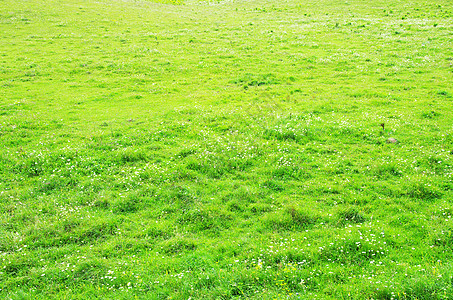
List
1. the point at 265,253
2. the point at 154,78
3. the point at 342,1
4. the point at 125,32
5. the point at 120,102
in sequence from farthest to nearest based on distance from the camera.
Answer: the point at 342,1 → the point at 125,32 → the point at 154,78 → the point at 120,102 → the point at 265,253

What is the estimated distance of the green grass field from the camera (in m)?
7.18

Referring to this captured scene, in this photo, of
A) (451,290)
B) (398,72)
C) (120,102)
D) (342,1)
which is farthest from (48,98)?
(342,1)

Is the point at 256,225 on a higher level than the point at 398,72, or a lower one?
lower

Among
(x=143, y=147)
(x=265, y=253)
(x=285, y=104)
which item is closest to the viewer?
(x=265, y=253)

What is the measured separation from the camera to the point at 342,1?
51312 mm

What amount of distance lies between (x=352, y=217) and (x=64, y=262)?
8.35 metres

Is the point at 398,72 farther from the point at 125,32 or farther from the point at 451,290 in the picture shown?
the point at 125,32

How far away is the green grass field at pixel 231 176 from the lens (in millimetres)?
7180

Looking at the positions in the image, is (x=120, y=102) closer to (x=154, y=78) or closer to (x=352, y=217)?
(x=154, y=78)

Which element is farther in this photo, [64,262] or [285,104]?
[285,104]

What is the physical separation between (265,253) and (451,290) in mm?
3965

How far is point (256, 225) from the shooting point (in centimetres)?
896

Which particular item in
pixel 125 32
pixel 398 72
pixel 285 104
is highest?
pixel 125 32

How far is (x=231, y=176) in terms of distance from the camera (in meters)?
11.6
